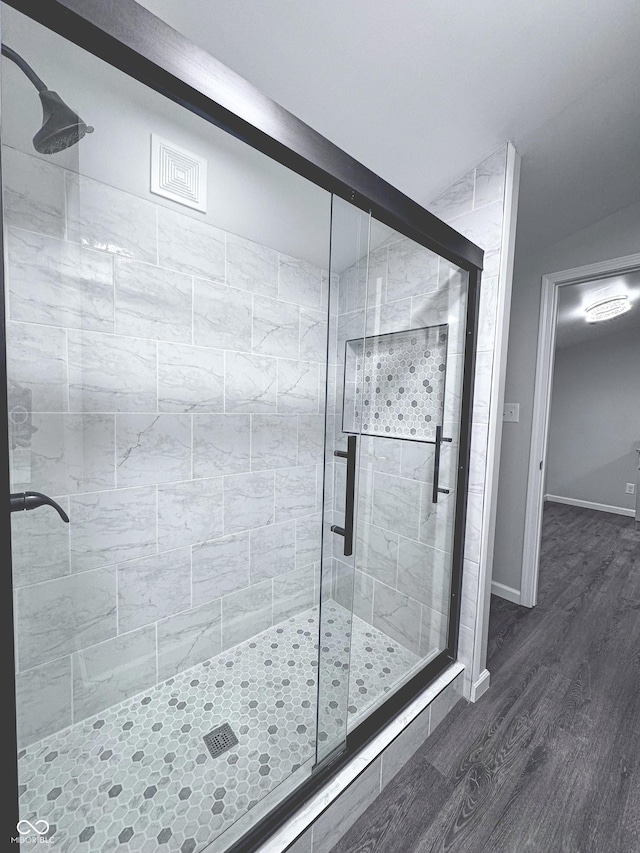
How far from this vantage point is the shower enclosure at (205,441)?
83cm

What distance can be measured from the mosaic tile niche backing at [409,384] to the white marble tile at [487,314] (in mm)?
152

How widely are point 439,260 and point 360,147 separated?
52 cm

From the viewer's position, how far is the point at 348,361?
1.21 metres

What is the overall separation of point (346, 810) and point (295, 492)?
4.14ft

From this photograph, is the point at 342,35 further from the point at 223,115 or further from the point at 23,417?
the point at 23,417

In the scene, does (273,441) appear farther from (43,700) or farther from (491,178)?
(491,178)

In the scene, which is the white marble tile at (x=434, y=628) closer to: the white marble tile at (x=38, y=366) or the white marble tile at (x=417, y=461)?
the white marble tile at (x=417, y=461)

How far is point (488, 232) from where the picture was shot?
152cm

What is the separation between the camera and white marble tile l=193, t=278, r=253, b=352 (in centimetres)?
162

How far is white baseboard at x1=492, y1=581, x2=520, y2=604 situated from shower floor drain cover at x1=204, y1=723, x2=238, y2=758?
6.16 ft

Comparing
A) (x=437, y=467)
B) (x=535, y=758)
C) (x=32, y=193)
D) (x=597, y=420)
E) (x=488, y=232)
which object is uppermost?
(x=488, y=232)

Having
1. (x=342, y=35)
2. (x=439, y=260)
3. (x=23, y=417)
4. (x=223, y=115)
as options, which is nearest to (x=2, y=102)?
(x=223, y=115)

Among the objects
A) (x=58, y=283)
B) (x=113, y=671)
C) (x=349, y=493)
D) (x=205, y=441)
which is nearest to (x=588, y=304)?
(x=349, y=493)

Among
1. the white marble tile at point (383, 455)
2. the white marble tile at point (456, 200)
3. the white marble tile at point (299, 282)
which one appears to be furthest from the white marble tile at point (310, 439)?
the white marble tile at point (456, 200)
